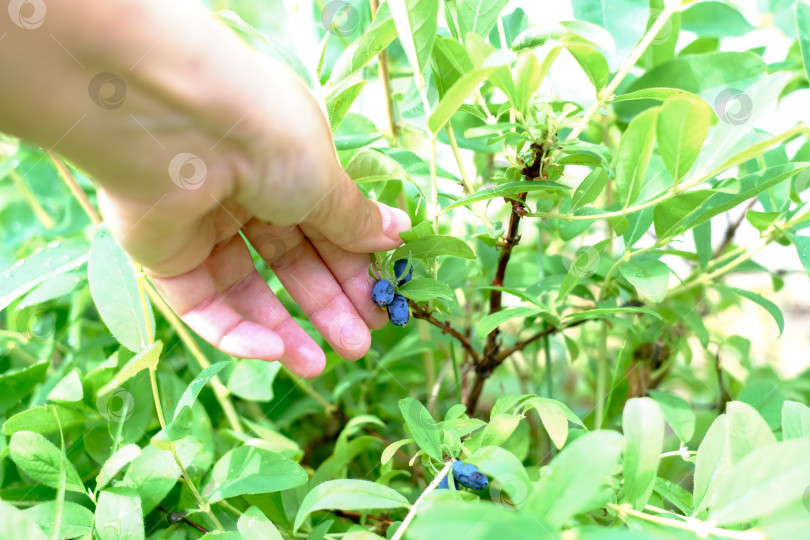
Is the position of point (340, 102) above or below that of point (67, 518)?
above

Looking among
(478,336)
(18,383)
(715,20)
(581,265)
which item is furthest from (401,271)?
(715,20)

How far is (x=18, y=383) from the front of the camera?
101 centimetres

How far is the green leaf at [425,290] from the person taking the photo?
30.8 inches

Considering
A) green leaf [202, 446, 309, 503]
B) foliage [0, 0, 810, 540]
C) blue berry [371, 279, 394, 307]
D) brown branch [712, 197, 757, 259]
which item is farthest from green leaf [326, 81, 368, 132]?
brown branch [712, 197, 757, 259]

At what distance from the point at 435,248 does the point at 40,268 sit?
25.9 inches

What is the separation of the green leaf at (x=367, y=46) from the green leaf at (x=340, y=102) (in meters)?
0.03

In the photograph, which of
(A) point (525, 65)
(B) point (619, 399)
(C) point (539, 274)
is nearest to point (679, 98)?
(A) point (525, 65)

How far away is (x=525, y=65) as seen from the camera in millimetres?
665

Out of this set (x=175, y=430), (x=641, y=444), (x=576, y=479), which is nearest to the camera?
(x=576, y=479)

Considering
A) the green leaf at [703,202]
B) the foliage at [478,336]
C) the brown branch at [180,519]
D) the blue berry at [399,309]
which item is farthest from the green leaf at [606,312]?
the brown branch at [180,519]

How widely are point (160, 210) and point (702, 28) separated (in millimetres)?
979

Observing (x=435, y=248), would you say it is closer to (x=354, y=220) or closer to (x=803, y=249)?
(x=354, y=220)

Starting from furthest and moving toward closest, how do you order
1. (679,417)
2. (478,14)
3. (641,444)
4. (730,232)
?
(730,232)
(679,417)
(478,14)
(641,444)

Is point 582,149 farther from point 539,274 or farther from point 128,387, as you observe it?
point 128,387
